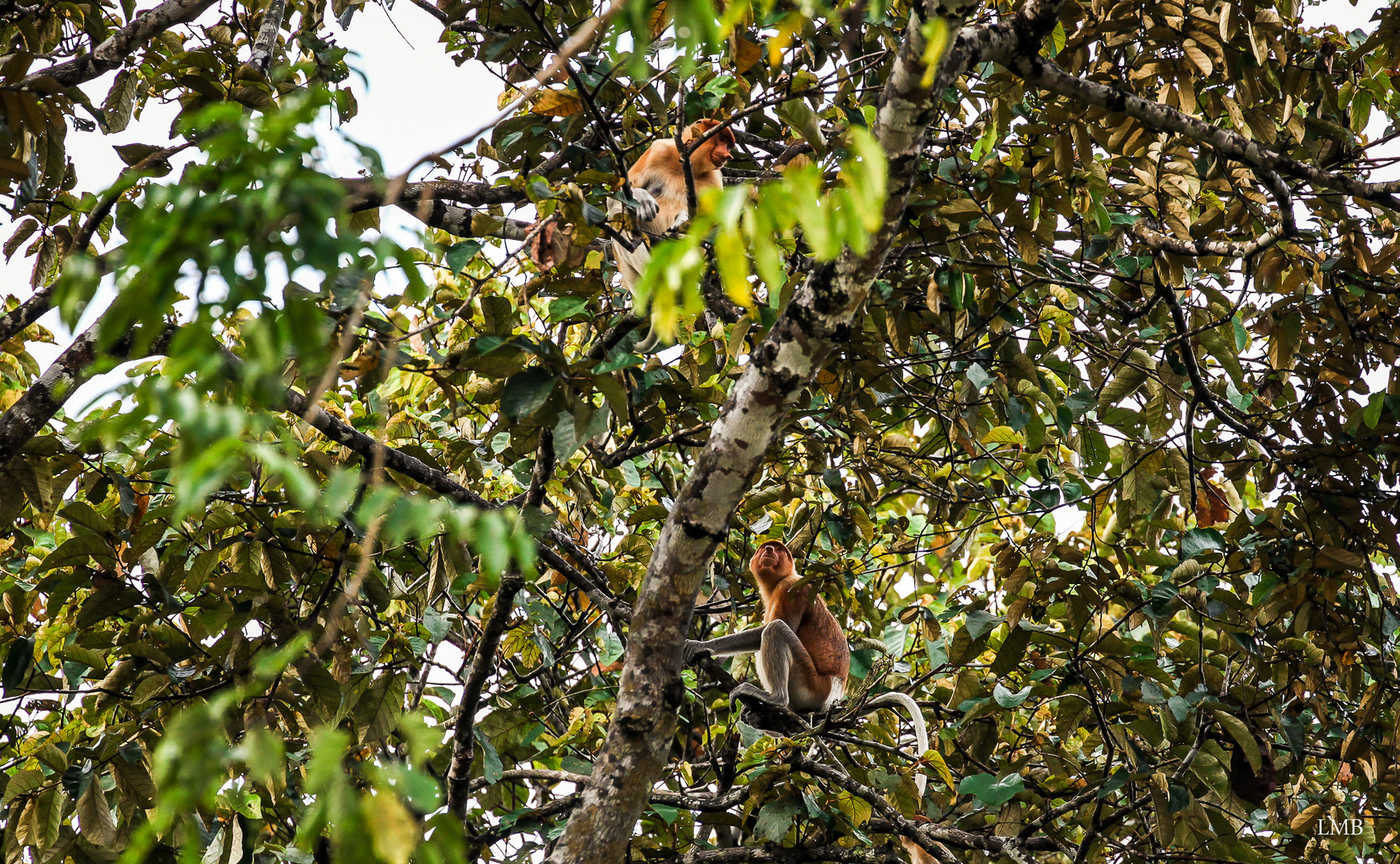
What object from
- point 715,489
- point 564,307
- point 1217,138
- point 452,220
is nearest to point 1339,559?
point 1217,138

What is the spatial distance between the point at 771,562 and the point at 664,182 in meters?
1.81

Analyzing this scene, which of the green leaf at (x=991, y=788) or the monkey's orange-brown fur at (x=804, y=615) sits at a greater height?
the monkey's orange-brown fur at (x=804, y=615)

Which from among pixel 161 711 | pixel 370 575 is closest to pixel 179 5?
pixel 370 575

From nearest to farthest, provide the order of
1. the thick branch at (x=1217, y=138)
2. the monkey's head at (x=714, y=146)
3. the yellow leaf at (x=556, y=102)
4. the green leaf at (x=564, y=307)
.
→ the green leaf at (x=564, y=307), the thick branch at (x=1217, y=138), the yellow leaf at (x=556, y=102), the monkey's head at (x=714, y=146)

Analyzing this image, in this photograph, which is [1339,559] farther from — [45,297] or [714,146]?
[45,297]

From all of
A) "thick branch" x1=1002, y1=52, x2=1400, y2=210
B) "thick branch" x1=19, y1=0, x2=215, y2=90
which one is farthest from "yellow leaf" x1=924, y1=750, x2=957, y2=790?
"thick branch" x1=19, y1=0, x2=215, y2=90

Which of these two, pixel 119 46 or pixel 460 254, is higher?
pixel 119 46

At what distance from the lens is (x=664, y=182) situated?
15.8 feet

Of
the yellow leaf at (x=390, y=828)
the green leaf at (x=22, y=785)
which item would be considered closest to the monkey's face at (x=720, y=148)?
the green leaf at (x=22, y=785)

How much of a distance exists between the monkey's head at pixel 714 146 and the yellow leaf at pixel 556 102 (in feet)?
3.18

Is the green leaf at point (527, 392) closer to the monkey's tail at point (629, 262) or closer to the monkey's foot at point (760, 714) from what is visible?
the monkey's tail at point (629, 262)

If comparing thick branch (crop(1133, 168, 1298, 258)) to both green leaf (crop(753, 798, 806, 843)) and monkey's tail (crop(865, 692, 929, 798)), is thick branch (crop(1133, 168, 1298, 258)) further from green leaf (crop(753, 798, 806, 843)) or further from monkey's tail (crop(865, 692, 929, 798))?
green leaf (crop(753, 798, 806, 843))

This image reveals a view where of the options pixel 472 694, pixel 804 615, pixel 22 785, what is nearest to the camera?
pixel 22 785

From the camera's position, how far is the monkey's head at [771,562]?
14.6ft
